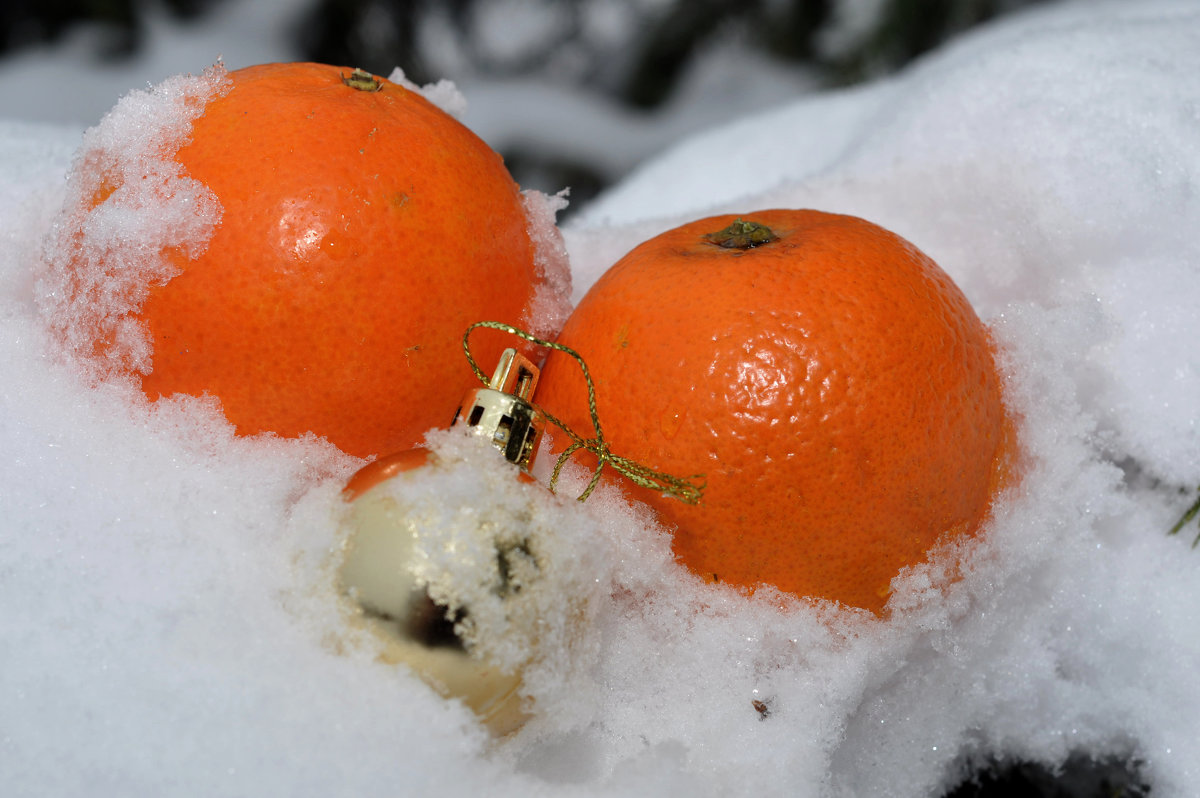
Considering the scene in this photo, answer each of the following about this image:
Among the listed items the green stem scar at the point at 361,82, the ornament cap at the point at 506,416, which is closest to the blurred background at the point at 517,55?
the green stem scar at the point at 361,82

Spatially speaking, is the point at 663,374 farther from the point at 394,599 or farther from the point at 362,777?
the point at 362,777

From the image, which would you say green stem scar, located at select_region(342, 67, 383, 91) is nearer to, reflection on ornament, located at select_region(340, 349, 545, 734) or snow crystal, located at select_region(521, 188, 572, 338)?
snow crystal, located at select_region(521, 188, 572, 338)

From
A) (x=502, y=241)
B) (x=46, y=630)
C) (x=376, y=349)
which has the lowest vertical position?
(x=46, y=630)

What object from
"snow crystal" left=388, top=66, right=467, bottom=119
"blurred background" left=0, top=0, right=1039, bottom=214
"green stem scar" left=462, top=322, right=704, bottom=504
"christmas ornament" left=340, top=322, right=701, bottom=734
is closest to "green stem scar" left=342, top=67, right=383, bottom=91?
"snow crystal" left=388, top=66, right=467, bottom=119

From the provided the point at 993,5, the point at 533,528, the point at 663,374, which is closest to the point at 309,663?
the point at 533,528

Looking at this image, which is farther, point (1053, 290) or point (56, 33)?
point (56, 33)

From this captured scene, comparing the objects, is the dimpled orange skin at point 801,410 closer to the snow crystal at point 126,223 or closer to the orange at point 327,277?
the orange at point 327,277
